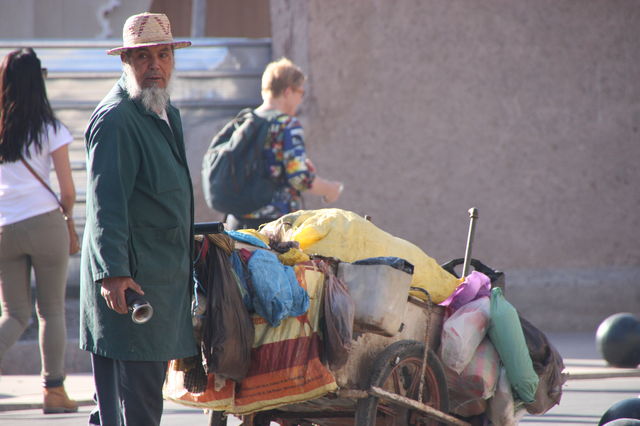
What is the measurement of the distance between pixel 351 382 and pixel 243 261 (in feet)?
2.35

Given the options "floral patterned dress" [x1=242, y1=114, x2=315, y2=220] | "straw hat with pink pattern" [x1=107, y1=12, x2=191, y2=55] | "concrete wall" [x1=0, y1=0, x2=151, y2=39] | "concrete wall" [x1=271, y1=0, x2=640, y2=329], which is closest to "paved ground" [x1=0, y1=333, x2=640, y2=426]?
"concrete wall" [x1=271, y1=0, x2=640, y2=329]

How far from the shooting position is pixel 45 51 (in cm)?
1080

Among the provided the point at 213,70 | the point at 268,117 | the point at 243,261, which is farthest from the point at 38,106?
the point at 213,70

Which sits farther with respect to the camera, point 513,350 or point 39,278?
point 39,278

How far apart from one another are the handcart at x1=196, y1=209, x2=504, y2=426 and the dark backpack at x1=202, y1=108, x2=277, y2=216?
8.19 feet

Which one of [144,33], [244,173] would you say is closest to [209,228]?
[144,33]

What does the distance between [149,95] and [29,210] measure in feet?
9.71

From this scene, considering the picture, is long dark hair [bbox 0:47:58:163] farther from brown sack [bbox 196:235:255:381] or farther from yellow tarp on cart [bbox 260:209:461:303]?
brown sack [bbox 196:235:255:381]

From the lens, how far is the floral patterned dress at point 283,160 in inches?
296

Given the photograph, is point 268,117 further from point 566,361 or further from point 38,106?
point 566,361

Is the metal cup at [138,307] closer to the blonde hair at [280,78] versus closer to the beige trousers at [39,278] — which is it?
the beige trousers at [39,278]

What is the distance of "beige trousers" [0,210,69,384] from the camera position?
683cm

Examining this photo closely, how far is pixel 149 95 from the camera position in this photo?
418cm

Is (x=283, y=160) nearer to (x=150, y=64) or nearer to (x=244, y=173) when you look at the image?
(x=244, y=173)
